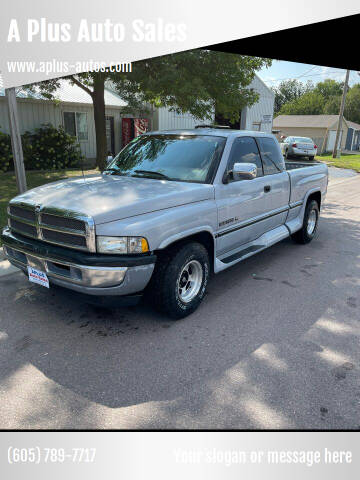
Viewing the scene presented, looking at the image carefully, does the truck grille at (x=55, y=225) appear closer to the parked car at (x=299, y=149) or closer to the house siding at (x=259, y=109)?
the parked car at (x=299, y=149)

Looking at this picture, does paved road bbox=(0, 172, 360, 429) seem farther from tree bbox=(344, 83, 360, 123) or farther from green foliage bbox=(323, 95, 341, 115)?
green foliage bbox=(323, 95, 341, 115)

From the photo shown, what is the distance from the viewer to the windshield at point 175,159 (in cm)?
447

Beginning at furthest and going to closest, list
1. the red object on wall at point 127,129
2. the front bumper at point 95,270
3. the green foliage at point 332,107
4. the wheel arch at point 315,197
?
the green foliage at point 332,107, the red object on wall at point 127,129, the wheel arch at point 315,197, the front bumper at point 95,270

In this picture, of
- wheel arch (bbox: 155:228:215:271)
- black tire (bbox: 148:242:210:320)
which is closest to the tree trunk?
wheel arch (bbox: 155:228:215:271)

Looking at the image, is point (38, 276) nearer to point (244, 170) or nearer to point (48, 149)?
point (244, 170)

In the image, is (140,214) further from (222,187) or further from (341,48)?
(341,48)

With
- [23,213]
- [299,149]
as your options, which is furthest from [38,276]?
[299,149]

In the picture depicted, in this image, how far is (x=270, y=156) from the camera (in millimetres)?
5715

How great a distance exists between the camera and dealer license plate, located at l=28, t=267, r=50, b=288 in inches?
148

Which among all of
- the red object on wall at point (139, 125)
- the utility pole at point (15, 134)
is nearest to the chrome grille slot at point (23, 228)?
the utility pole at point (15, 134)

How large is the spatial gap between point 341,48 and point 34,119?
13.5 m

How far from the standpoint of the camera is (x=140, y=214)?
3.57 meters

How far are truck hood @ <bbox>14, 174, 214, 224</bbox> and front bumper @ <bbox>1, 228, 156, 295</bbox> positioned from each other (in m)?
0.37

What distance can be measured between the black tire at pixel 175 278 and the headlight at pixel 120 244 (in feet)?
1.32
